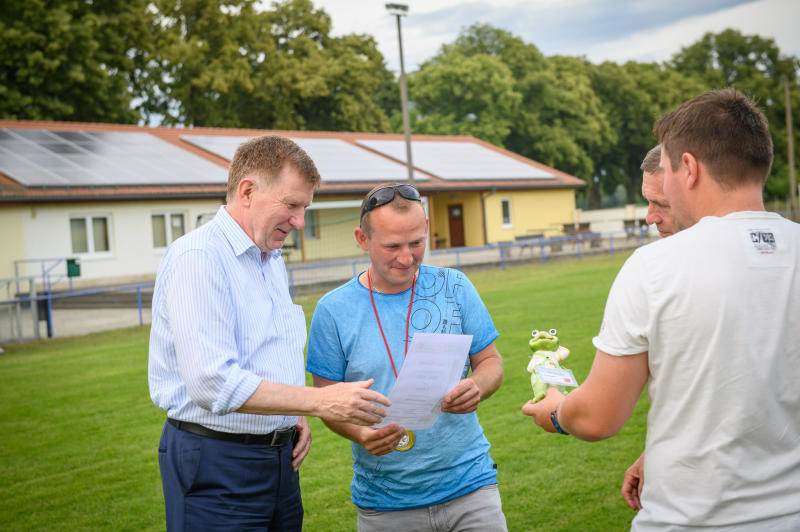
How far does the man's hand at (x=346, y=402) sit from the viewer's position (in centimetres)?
254

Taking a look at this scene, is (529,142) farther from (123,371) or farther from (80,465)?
(80,465)

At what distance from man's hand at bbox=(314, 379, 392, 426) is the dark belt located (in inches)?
15.3

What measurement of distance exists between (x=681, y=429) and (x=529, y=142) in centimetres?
5594

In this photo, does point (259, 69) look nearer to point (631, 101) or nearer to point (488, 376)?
point (631, 101)

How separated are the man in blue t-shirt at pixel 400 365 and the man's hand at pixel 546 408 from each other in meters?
0.47

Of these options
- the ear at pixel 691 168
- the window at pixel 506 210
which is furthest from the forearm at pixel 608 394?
the window at pixel 506 210

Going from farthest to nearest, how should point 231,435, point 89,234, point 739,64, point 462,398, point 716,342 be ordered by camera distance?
1. point 739,64
2. point 89,234
3. point 462,398
4. point 231,435
5. point 716,342

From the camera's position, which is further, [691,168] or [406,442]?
[406,442]

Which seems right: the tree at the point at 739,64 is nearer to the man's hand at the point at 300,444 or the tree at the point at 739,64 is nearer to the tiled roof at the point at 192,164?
the tiled roof at the point at 192,164

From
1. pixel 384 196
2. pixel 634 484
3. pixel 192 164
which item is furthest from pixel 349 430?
pixel 192 164

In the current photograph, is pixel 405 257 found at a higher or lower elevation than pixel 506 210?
lower

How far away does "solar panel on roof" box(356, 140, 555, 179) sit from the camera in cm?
3716

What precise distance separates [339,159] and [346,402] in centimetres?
3201

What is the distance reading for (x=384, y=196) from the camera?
311 centimetres
